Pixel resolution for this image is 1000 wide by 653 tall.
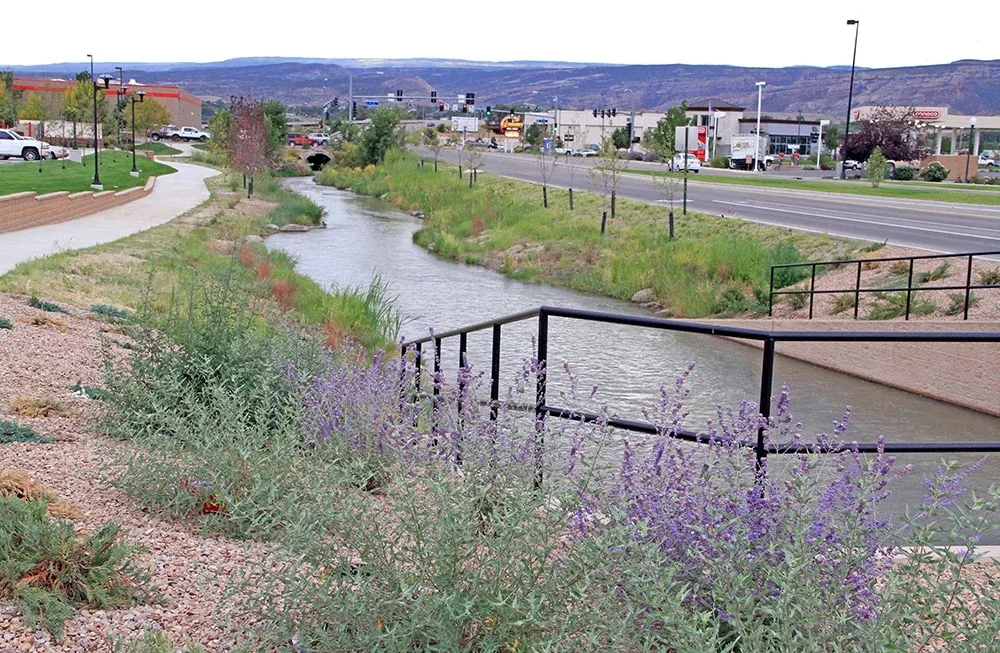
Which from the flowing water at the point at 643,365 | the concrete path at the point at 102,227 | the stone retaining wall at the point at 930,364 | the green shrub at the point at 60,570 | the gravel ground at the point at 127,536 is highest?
the green shrub at the point at 60,570

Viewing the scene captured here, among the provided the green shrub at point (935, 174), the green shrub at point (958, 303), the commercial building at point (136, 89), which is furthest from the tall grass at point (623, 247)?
the commercial building at point (136, 89)

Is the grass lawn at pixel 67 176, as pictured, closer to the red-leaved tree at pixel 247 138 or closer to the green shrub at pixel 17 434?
the red-leaved tree at pixel 247 138

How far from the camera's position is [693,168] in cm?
7294

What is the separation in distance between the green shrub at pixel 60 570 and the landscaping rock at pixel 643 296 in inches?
982

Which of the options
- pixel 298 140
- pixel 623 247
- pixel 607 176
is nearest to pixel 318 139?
pixel 298 140

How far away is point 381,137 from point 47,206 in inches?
2227

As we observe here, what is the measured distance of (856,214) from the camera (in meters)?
35.6

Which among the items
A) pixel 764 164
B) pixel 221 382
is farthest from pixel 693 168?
pixel 221 382

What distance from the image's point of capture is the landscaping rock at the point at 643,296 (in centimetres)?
2920

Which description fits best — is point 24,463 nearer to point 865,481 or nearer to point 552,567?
point 552,567

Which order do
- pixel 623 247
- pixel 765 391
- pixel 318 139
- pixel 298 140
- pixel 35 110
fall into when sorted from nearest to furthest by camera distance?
1. pixel 765 391
2. pixel 623 247
3. pixel 35 110
4. pixel 298 140
5. pixel 318 139

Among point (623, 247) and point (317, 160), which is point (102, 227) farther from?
point (317, 160)

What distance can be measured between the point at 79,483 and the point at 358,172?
74.3 m

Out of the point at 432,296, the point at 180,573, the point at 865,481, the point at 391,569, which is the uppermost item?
the point at 865,481
